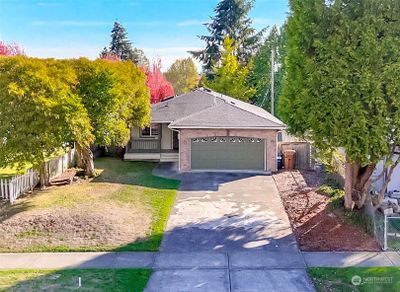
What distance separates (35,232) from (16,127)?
14.7 ft

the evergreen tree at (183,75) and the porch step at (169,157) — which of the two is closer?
the porch step at (169,157)

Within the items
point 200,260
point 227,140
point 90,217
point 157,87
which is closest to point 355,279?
point 200,260

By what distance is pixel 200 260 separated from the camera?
10.3 meters

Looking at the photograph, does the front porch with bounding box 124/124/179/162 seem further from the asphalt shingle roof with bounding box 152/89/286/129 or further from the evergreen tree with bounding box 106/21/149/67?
the evergreen tree with bounding box 106/21/149/67

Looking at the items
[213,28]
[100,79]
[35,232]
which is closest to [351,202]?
[35,232]

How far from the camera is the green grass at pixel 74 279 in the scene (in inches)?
345

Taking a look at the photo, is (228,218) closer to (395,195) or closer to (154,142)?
(395,195)

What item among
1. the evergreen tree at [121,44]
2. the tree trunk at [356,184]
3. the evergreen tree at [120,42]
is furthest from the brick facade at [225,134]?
the evergreen tree at [120,42]

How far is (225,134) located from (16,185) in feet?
33.4

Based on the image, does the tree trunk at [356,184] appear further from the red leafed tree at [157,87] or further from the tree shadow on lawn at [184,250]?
the red leafed tree at [157,87]

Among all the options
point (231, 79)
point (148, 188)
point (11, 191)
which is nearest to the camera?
point (11, 191)

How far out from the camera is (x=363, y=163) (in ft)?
38.3

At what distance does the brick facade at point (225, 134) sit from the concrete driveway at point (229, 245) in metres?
3.81

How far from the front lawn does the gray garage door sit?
11.8ft
